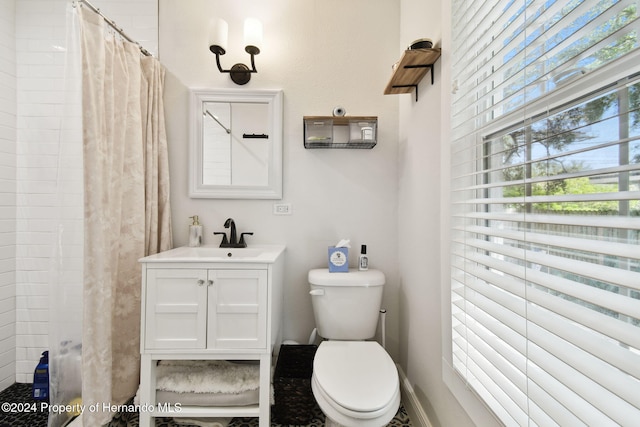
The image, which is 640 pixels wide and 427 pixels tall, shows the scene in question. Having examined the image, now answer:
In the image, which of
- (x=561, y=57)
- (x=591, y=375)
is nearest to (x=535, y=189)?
(x=561, y=57)

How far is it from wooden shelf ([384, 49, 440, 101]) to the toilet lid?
136 centimetres

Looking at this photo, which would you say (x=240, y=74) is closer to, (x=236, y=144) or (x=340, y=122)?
(x=236, y=144)

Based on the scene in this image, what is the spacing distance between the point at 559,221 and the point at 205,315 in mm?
1320

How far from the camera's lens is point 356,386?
102cm

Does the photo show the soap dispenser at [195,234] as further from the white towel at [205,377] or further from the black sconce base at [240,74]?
the black sconce base at [240,74]

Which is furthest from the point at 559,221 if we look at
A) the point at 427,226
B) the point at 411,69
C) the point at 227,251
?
the point at 227,251

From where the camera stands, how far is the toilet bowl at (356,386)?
94 centimetres

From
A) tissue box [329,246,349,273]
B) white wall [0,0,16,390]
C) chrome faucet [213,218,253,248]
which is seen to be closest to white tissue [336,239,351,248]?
tissue box [329,246,349,273]

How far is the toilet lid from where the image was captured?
37.9 inches

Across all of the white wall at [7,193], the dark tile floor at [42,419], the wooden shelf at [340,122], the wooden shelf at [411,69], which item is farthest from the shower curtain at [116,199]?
the wooden shelf at [411,69]

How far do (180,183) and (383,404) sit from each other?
5.45ft

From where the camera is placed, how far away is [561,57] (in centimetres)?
57

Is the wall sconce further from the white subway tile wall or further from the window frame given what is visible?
the window frame

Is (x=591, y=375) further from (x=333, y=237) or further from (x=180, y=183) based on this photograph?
(x=180, y=183)
